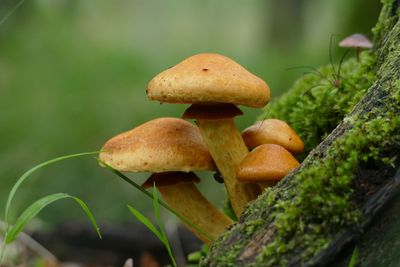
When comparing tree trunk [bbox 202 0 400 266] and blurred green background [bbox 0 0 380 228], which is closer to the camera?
tree trunk [bbox 202 0 400 266]

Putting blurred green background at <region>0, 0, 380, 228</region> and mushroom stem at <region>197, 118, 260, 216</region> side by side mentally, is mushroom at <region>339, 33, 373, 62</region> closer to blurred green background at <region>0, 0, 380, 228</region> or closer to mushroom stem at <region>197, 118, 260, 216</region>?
mushroom stem at <region>197, 118, 260, 216</region>

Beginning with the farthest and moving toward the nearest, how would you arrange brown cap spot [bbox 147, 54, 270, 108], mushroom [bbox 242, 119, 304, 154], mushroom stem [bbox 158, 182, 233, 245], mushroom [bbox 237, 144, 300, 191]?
1. mushroom stem [bbox 158, 182, 233, 245]
2. mushroom [bbox 242, 119, 304, 154]
3. mushroom [bbox 237, 144, 300, 191]
4. brown cap spot [bbox 147, 54, 270, 108]

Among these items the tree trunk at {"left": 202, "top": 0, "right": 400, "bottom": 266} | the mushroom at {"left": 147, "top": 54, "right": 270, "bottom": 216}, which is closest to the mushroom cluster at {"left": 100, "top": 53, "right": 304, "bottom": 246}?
the mushroom at {"left": 147, "top": 54, "right": 270, "bottom": 216}

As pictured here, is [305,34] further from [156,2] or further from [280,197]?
[280,197]

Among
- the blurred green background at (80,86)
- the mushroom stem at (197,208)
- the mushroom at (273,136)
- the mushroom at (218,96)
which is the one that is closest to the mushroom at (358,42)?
the mushroom at (273,136)

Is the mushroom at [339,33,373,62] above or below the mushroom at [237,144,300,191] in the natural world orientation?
above

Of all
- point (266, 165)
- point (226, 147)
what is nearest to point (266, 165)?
point (266, 165)

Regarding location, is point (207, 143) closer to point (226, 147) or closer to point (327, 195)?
point (226, 147)
